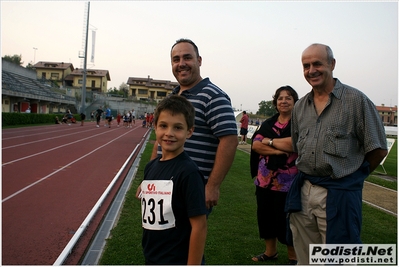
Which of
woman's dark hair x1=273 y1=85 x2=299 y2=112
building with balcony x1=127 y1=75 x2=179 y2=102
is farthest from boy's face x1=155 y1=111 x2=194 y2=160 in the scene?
building with balcony x1=127 y1=75 x2=179 y2=102

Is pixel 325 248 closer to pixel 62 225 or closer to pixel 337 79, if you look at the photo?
pixel 337 79

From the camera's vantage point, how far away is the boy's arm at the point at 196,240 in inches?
78.4

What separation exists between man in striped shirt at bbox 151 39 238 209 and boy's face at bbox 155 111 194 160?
434 mm

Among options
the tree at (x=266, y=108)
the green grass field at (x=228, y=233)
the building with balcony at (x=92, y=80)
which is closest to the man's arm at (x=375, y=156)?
the green grass field at (x=228, y=233)

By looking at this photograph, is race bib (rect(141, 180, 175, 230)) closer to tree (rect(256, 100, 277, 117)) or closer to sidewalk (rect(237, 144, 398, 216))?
sidewalk (rect(237, 144, 398, 216))

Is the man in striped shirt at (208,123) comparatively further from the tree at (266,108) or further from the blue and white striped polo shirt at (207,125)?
the tree at (266,108)

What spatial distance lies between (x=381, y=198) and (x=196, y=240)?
645 cm

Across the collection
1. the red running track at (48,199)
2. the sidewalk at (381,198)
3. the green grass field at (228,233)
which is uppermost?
the sidewalk at (381,198)

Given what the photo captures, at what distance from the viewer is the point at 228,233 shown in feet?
15.6

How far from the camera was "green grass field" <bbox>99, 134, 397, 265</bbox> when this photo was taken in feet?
12.8

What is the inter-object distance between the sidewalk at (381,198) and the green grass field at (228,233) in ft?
1.20

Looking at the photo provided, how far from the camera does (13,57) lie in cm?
9762

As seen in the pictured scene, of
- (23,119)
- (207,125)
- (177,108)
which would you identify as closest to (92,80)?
Result: (23,119)

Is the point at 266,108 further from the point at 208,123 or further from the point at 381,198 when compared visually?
the point at 208,123
